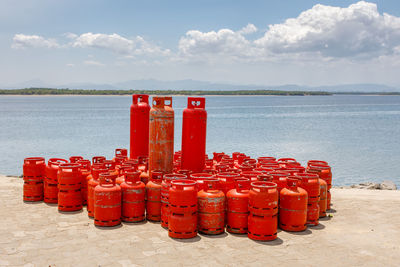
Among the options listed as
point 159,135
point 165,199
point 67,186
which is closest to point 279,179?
point 165,199

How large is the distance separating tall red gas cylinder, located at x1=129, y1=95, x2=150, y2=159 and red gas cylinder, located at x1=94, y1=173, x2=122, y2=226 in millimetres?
4211

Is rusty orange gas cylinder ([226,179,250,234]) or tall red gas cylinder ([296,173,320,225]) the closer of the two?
rusty orange gas cylinder ([226,179,250,234])

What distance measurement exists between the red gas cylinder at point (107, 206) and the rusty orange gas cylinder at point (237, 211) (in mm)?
2815

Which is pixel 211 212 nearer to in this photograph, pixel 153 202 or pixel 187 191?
pixel 187 191

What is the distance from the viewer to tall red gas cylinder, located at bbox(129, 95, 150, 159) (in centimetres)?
1346

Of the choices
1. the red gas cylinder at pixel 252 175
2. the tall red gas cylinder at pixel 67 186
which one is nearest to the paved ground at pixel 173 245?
the tall red gas cylinder at pixel 67 186

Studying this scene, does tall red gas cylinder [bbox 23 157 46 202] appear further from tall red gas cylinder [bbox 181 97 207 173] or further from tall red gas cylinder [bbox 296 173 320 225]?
tall red gas cylinder [bbox 296 173 320 225]

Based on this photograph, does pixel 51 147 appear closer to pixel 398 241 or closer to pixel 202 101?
pixel 202 101

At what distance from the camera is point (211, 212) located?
350 inches

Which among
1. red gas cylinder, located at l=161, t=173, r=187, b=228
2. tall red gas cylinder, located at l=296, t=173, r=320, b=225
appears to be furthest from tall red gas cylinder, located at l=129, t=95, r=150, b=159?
tall red gas cylinder, located at l=296, t=173, r=320, b=225

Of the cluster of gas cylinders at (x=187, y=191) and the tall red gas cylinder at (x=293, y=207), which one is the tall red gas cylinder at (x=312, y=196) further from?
the tall red gas cylinder at (x=293, y=207)

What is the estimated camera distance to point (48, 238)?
8516 millimetres

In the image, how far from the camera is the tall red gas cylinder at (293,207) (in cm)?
923

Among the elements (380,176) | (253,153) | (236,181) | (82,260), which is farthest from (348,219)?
(253,153)
